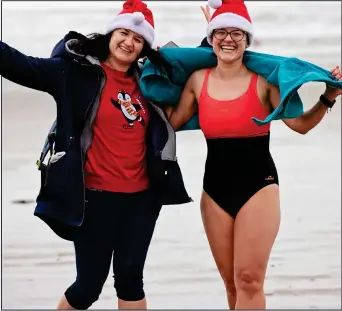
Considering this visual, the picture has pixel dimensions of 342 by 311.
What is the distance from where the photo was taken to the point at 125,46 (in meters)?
4.56

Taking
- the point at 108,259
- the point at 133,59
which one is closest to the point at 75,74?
the point at 133,59

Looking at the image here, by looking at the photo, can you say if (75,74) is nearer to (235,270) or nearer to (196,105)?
(196,105)

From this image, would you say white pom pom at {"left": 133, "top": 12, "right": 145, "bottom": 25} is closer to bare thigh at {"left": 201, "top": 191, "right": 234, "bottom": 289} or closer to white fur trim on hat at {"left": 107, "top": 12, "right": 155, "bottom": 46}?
white fur trim on hat at {"left": 107, "top": 12, "right": 155, "bottom": 46}

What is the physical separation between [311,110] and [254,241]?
2.25 feet

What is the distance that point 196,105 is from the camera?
4.77 m

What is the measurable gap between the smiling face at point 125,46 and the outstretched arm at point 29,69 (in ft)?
0.86

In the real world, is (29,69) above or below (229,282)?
above

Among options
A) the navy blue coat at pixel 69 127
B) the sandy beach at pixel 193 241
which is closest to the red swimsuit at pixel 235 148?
the navy blue coat at pixel 69 127

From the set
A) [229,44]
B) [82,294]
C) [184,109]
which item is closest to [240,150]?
[184,109]

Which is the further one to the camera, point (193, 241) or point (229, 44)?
point (193, 241)

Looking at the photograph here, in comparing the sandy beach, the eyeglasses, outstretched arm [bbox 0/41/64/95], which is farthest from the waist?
the sandy beach

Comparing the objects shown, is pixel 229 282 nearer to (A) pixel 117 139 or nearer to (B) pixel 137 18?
A: (A) pixel 117 139

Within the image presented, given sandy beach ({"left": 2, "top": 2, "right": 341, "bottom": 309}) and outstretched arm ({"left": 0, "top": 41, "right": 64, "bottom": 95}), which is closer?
outstretched arm ({"left": 0, "top": 41, "right": 64, "bottom": 95})

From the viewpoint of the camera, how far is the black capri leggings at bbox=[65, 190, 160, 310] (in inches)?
182
